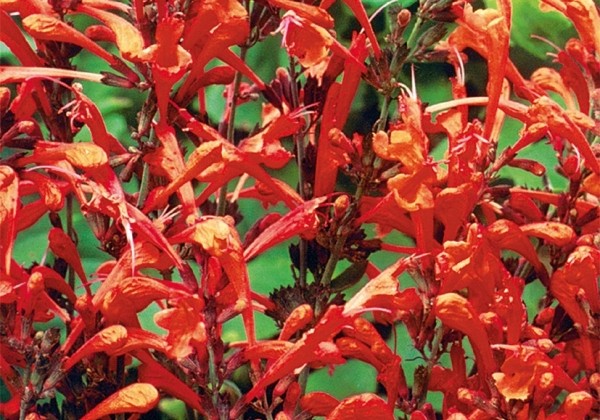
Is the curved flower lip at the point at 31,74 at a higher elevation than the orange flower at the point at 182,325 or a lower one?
higher

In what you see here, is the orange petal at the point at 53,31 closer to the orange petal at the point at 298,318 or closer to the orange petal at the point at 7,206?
the orange petal at the point at 7,206

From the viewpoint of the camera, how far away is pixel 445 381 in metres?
0.72

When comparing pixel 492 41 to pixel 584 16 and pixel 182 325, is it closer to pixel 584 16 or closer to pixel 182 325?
pixel 584 16

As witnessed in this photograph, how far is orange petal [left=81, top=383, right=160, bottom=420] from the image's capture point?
0.62 m

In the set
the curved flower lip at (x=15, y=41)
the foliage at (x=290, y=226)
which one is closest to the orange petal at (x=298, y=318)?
the foliage at (x=290, y=226)

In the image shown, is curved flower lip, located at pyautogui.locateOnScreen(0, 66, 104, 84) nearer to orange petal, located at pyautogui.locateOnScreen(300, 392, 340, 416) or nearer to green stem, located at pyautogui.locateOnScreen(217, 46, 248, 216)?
green stem, located at pyautogui.locateOnScreen(217, 46, 248, 216)

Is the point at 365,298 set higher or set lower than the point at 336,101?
lower

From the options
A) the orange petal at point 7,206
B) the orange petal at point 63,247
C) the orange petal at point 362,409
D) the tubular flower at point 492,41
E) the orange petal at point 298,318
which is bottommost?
the orange petal at point 362,409

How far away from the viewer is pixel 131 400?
0.62 m

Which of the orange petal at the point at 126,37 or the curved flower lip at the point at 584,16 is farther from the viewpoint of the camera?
the curved flower lip at the point at 584,16

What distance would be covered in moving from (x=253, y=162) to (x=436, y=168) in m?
0.13

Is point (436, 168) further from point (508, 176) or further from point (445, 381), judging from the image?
point (508, 176)

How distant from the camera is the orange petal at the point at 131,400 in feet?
2.04

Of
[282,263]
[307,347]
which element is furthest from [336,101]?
[282,263]
